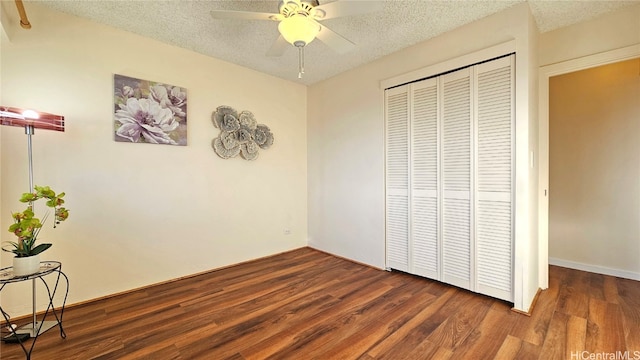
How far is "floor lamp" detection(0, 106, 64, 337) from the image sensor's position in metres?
1.79

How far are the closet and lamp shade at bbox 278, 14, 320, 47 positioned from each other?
1.61 meters

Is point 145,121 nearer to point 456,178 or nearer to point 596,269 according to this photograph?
point 456,178

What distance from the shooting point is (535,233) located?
2.46 meters

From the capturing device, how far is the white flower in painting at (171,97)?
279 centimetres

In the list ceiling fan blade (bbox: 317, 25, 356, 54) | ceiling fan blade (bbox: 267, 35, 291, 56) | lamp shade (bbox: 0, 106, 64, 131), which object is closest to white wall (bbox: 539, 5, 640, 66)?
ceiling fan blade (bbox: 317, 25, 356, 54)

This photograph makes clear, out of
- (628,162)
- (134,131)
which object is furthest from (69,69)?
(628,162)

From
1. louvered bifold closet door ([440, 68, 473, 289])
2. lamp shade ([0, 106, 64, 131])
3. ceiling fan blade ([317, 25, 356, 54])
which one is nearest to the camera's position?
lamp shade ([0, 106, 64, 131])

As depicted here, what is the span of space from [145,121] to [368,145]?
2574 millimetres

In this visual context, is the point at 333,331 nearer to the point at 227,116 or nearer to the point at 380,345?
the point at 380,345

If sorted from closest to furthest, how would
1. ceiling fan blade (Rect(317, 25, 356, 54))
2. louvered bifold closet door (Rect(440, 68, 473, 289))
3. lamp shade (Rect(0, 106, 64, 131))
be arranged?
1. lamp shade (Rect(0, 106, 64, 131))
2. ceiling fan blade (Rect(317, 25, 356, 54))
3. louvered bifold closet door (Rect(440, 68, 473, 289))

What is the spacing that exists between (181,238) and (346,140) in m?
2.44

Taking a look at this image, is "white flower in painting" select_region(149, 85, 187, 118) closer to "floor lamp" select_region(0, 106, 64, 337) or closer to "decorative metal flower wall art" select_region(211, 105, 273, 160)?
"decorative metal flower wall art" select_region(211, 105, 273, 160)

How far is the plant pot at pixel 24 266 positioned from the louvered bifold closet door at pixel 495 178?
354cm

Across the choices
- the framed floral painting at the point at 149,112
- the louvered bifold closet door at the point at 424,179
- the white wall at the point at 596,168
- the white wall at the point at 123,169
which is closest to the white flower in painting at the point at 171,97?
the framed floral painting at the point at 149,112
